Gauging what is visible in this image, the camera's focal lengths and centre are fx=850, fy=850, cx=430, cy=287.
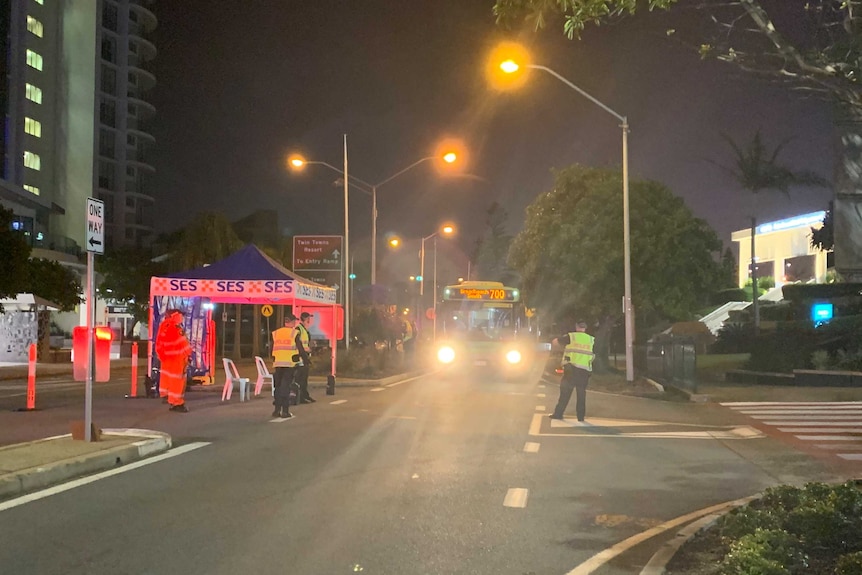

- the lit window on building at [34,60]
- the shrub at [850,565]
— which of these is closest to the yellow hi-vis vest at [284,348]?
the shrub at [850,565]

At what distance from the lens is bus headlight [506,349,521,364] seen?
3303 cm

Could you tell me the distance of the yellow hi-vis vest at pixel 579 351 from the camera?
15172 millimetres

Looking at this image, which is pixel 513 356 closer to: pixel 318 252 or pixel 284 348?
pixel 318 252

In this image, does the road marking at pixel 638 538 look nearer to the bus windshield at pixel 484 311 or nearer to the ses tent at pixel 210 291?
the ses tent at pixel 210 291

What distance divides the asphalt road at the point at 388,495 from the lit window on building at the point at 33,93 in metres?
55.2

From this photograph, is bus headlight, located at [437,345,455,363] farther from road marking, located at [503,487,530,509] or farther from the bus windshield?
road marking, located at [503,487,530,509]

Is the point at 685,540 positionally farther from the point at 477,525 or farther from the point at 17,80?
the point at 17,80

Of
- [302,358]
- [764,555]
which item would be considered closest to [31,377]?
[302,358]

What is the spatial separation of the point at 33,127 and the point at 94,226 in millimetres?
59415

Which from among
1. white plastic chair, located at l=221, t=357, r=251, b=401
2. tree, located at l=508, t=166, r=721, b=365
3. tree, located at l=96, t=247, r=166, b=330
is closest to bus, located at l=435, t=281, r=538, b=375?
tree, located at l=508, t=166, r=721, b=365

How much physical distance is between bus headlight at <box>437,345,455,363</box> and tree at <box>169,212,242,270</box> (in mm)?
12008

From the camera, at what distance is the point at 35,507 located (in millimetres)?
7914

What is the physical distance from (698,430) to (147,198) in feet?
250

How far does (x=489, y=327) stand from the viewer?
109 ft
